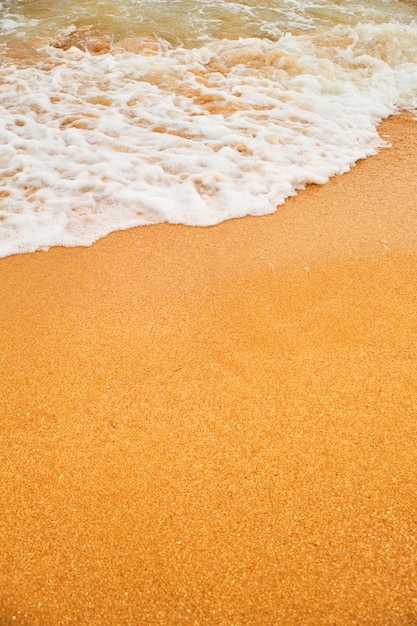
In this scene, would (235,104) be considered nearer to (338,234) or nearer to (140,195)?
(140,195)

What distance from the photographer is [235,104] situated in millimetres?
4832

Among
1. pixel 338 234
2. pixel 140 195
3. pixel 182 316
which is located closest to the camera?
pixel 182 316

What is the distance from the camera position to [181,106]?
4855 mm

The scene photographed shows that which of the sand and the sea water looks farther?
the sea water

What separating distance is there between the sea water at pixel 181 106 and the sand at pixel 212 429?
601mm

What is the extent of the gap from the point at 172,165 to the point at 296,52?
11.8 feet

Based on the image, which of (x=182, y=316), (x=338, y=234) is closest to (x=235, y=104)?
(x=338, y=234)

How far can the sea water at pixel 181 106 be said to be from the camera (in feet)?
11.1

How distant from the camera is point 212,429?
1.93 m

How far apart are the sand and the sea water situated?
60cm

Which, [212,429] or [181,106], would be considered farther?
[181,106]

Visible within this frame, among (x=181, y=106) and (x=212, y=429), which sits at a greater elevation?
(x=181, y=106)

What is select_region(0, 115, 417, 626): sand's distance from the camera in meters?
1.50

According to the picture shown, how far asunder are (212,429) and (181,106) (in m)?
3.99
